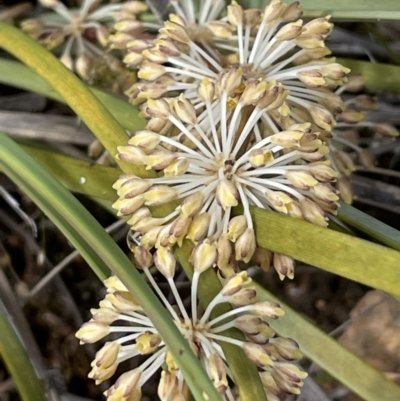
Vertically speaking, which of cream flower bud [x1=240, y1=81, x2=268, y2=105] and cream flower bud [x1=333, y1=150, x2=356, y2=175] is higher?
cream flower bud [x1=240, y1=81, x2=268, y2=105]

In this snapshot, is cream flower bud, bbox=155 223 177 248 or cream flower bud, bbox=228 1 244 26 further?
cream flower bud, bbox=228 1 244 26

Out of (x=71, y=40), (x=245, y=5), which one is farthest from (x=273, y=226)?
(x=71, y=40)

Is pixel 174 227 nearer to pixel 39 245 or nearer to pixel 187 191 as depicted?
pixel 187 191

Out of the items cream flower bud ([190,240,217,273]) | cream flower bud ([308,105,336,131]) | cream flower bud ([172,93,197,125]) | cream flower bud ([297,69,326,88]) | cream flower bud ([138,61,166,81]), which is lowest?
cream flower bud ([190,240,217,273])

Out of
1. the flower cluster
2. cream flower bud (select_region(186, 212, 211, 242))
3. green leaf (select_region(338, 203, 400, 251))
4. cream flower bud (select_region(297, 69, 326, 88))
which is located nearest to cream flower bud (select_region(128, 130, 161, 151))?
the flower cluster

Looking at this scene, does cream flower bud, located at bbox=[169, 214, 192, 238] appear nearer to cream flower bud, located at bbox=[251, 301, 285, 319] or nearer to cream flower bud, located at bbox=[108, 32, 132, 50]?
cream flower bud, located at bbox=[251, 301, 285, 319]

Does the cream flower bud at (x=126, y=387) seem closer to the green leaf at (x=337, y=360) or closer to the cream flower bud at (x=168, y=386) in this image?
the cream flower bud at (x=168, y=386)
